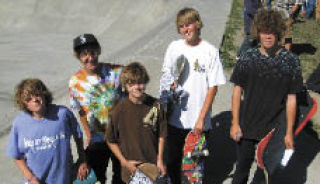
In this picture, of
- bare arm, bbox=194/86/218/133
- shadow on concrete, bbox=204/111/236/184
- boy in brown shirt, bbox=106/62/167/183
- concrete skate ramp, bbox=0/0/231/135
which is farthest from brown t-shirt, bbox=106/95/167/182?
concrete skate ramp, bbox=0/0/231/135

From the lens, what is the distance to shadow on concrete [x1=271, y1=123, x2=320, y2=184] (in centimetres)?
424

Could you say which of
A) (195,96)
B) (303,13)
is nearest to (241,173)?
(195,96)

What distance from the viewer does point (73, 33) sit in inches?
572

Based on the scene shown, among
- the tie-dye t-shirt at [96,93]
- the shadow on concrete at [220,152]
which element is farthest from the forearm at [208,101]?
the shadow on concrete at [220,152]

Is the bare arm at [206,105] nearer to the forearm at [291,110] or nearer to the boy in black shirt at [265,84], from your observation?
the boy in black shirt at [265,84]

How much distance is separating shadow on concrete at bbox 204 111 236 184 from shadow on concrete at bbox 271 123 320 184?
60cm

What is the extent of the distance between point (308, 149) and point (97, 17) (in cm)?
1183

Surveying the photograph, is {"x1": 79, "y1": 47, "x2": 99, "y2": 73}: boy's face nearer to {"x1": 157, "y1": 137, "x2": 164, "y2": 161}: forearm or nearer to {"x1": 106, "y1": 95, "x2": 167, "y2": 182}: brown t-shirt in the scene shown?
{"x1": 106, "y1": 95, "x2": 167, "y2": 182}: brown t-shirt

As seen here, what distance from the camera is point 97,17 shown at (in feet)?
49.7

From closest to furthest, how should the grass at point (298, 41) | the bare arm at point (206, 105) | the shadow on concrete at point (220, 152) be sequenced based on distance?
the bare arm at point (206, 105) → the shadow on concrete at point (220, 152) → the grass at point (298, 41)

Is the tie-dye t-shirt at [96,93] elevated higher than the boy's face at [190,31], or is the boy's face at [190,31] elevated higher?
the boy's face at [190,31]

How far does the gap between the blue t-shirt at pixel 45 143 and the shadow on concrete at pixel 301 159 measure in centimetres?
→ 214

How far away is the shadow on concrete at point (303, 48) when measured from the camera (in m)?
8.20

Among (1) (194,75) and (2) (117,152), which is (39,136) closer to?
(2) (117,152)
